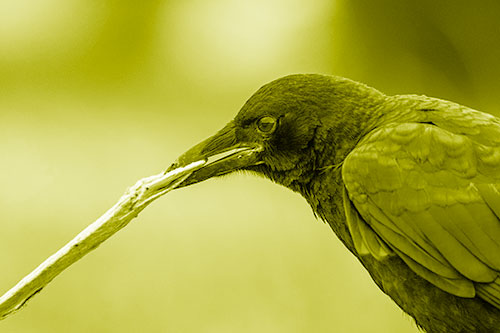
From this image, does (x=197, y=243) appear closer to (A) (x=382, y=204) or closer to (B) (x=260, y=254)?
(B) (x=260, y=254)

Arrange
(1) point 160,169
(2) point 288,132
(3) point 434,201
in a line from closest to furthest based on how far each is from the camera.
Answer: (3) point 434,201, (2) point 288,132, (1) point 160,169

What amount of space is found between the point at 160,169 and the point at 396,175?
989 mm

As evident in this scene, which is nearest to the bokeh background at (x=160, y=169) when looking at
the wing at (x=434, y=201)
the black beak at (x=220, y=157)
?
the black beak at (x=220, y=157)

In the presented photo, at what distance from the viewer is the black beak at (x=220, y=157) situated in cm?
139

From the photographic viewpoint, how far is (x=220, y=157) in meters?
1.40

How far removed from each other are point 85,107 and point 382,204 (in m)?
1.15

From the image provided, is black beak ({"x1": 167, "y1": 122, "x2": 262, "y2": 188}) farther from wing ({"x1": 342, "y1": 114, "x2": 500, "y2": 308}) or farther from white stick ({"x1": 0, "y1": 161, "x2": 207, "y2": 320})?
wing ({"x1": 342, "y1": 114, "x2": 500, "y2": 308})

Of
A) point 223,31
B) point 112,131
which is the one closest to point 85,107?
point 112,131

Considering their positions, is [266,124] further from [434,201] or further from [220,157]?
[434,201]

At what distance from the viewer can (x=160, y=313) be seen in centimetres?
199

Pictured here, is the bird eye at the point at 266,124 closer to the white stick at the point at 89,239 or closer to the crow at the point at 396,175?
the crow at the point at 396,175

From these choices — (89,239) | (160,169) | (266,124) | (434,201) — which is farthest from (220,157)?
(160,169)

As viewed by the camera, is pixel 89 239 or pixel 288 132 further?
pixel 288 132

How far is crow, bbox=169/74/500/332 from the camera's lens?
1.14 m
